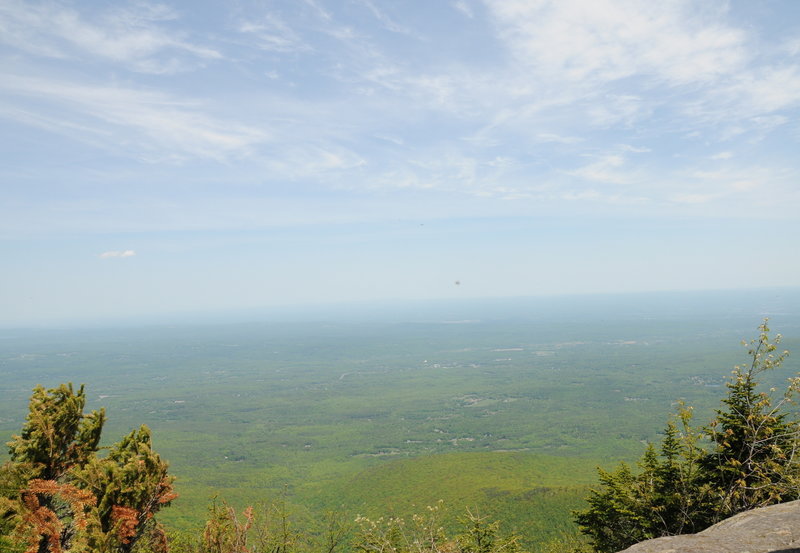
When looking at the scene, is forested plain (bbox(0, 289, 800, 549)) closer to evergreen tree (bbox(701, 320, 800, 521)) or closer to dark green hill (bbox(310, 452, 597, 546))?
dark green hill (bbox(310, 452, 597, 546))

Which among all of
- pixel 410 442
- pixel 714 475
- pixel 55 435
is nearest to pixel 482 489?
pixel 714 475

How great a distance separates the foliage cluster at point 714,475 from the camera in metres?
14.9

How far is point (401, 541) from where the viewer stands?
2406 centimetres

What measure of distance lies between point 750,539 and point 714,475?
13918mm

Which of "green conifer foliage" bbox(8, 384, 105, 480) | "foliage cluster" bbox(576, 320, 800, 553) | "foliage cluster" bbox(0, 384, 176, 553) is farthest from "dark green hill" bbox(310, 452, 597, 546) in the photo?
"green conifer foliage" bbox(8, 384, 105, 480)

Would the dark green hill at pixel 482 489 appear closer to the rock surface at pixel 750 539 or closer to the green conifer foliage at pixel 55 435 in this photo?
the rock surface at pixel 750 539

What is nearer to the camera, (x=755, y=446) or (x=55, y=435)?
(x=55, y=435)

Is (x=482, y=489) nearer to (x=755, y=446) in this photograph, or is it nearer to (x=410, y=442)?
(x=755, y=446)

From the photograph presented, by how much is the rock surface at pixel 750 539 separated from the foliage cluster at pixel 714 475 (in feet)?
13.0

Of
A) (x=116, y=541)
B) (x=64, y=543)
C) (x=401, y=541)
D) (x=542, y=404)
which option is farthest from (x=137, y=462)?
(x=542, y=404)

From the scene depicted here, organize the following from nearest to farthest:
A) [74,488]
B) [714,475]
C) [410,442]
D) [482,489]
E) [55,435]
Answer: [74,488]
[55,435]
[714,475]
[482,489]
[410,442]

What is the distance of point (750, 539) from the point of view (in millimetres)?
9094

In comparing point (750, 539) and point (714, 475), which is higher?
point (750, 539)

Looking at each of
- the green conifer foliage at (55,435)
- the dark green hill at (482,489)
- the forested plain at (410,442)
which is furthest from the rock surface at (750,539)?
the dark green hill at (482,489)
